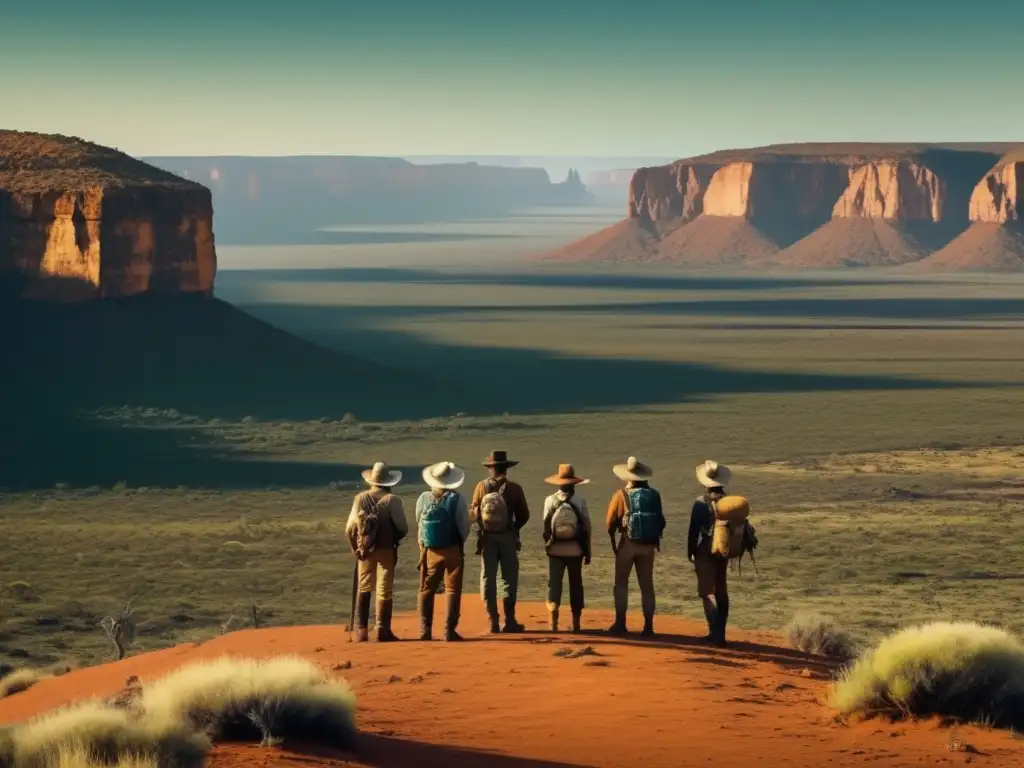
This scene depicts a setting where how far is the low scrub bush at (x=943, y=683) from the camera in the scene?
12.9 metres

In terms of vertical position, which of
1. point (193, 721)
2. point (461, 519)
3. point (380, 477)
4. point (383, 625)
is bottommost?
point (383, 625)

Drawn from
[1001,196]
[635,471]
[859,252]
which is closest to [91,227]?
[635,471]

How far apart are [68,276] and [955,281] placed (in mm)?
110831

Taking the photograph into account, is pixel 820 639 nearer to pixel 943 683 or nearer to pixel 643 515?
pixel 643 515

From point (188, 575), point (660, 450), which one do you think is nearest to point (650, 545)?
point (188, 575)

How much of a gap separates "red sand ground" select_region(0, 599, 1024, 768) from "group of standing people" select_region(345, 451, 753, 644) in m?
0.38

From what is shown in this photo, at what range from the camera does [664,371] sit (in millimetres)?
80938

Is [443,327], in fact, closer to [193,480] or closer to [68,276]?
[68,276]

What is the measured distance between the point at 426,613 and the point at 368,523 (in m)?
1.01

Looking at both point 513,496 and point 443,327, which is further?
point 443,327

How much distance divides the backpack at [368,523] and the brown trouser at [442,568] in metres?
0.50

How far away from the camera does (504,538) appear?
16.4 meters

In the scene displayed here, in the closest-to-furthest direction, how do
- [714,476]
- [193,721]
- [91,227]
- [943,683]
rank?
[193,721] → [943,683] → [714,476] → [91,227]

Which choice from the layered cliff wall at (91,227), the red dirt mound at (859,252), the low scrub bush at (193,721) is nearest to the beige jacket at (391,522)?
the low scrub bush at (193,721)
